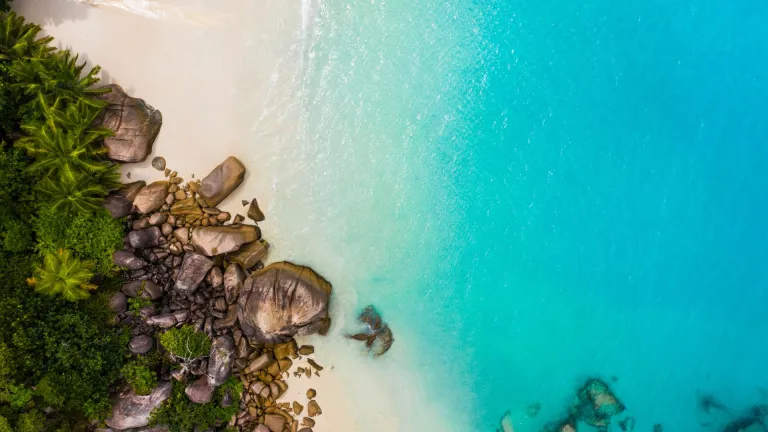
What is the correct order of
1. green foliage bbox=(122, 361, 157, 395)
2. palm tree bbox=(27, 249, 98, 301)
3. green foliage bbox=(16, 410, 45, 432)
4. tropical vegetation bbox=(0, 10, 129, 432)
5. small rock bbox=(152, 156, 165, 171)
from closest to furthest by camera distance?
green foliage bbox=(16, 410, 45, 432) → tropical vegetation bbox=(0, 10, 129, 432) → palm tree bbox=(27, 249, 98, 301) → green foliage bbox=(122, 361, 157, 395) → small rock bbox=(152, 156, 165, 171)

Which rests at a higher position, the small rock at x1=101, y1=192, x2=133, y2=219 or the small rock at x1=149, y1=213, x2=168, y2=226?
the small rock at x1=149, y1=213, x2=168, y2=226

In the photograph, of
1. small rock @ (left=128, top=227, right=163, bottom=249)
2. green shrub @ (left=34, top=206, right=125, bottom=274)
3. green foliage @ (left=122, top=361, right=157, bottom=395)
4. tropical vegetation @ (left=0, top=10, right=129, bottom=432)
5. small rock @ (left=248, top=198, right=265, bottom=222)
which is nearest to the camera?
tropical vegetation @ (left=0, top=10, right=129, bottom=432)

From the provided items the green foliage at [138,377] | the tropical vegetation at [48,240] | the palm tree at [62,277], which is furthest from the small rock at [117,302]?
the green foliage at [138,377]

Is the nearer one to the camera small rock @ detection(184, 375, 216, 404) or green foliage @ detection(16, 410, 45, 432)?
green foliage @ detection(16, 410, 45, 432)

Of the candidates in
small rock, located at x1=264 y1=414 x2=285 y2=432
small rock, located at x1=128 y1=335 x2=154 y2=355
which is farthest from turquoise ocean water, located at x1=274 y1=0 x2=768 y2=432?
small rock, located at x1=128 y1=335 x2=154 y2=355

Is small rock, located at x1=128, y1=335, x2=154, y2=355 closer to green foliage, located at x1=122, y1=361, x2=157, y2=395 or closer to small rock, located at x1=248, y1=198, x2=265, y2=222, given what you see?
green foliage, located at x1=122, y1=361, x2=157, y2=395

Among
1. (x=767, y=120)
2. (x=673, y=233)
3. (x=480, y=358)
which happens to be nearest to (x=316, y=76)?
(x=480, y=358)

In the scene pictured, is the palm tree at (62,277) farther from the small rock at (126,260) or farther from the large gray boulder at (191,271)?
the large gray boulder at (191,271)
